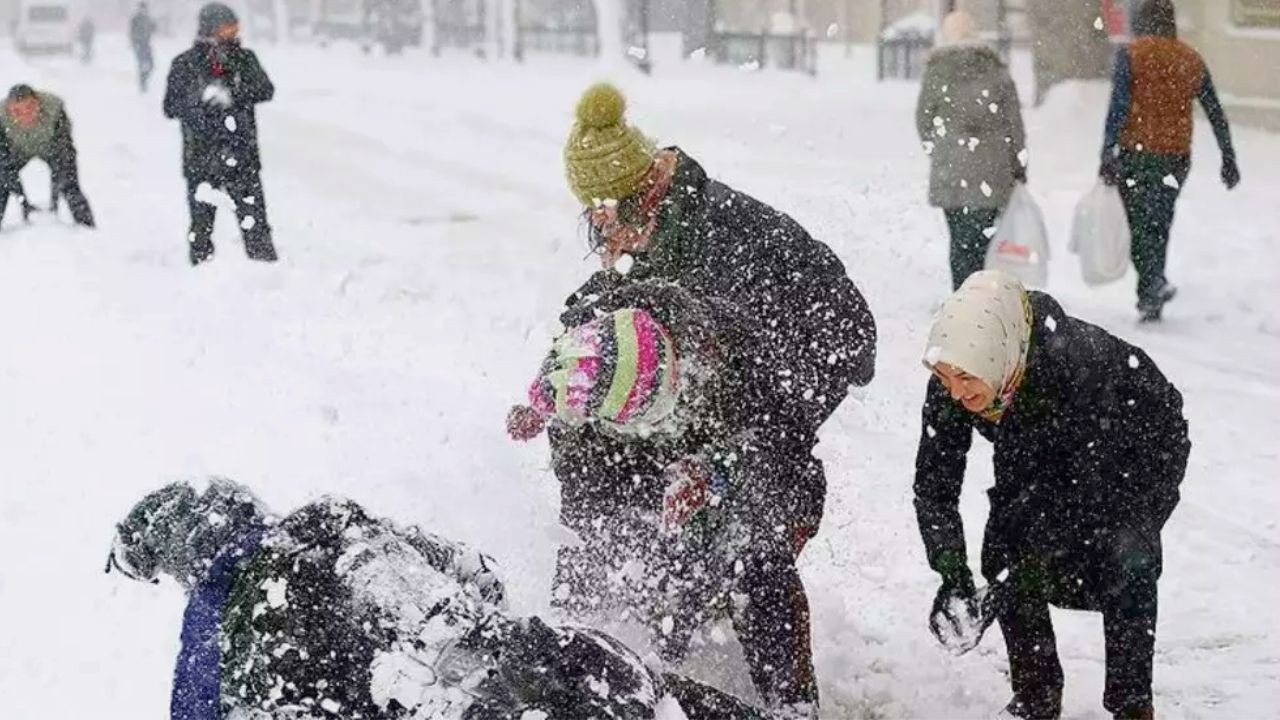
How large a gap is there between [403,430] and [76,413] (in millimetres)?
1442

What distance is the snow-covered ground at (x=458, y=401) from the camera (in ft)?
13.9

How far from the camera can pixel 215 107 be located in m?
9.01

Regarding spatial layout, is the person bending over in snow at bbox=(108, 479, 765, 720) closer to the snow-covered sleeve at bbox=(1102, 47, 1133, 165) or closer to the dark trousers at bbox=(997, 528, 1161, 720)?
the dark trousers at bbox=(997, 528, 1161, 720)

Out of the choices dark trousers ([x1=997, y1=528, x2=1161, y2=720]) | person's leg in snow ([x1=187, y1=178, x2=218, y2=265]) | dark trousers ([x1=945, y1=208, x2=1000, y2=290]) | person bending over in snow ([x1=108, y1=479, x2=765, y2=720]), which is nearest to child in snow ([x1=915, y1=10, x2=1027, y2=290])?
dark trousers ([x1=945, y1=208, x2=1000, y2=290])

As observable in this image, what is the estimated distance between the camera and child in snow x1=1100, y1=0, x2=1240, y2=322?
7867 millimetres

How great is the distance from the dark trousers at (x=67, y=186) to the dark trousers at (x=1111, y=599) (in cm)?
890

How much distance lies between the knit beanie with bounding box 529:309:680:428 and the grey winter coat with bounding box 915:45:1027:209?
5.49 metres

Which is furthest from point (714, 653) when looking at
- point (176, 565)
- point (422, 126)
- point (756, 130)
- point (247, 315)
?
point (422, 126)

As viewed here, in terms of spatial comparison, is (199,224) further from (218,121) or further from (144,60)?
(144,60)

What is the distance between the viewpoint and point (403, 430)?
5426 millimetres

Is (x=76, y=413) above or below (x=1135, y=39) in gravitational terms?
below

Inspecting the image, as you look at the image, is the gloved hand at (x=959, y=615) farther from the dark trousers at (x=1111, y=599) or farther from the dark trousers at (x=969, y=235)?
the dark trousers at (x=969, y=235)

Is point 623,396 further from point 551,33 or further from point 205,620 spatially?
point 551,33

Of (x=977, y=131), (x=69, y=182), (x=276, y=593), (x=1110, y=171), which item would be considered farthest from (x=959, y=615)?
(x=69, y=182)
